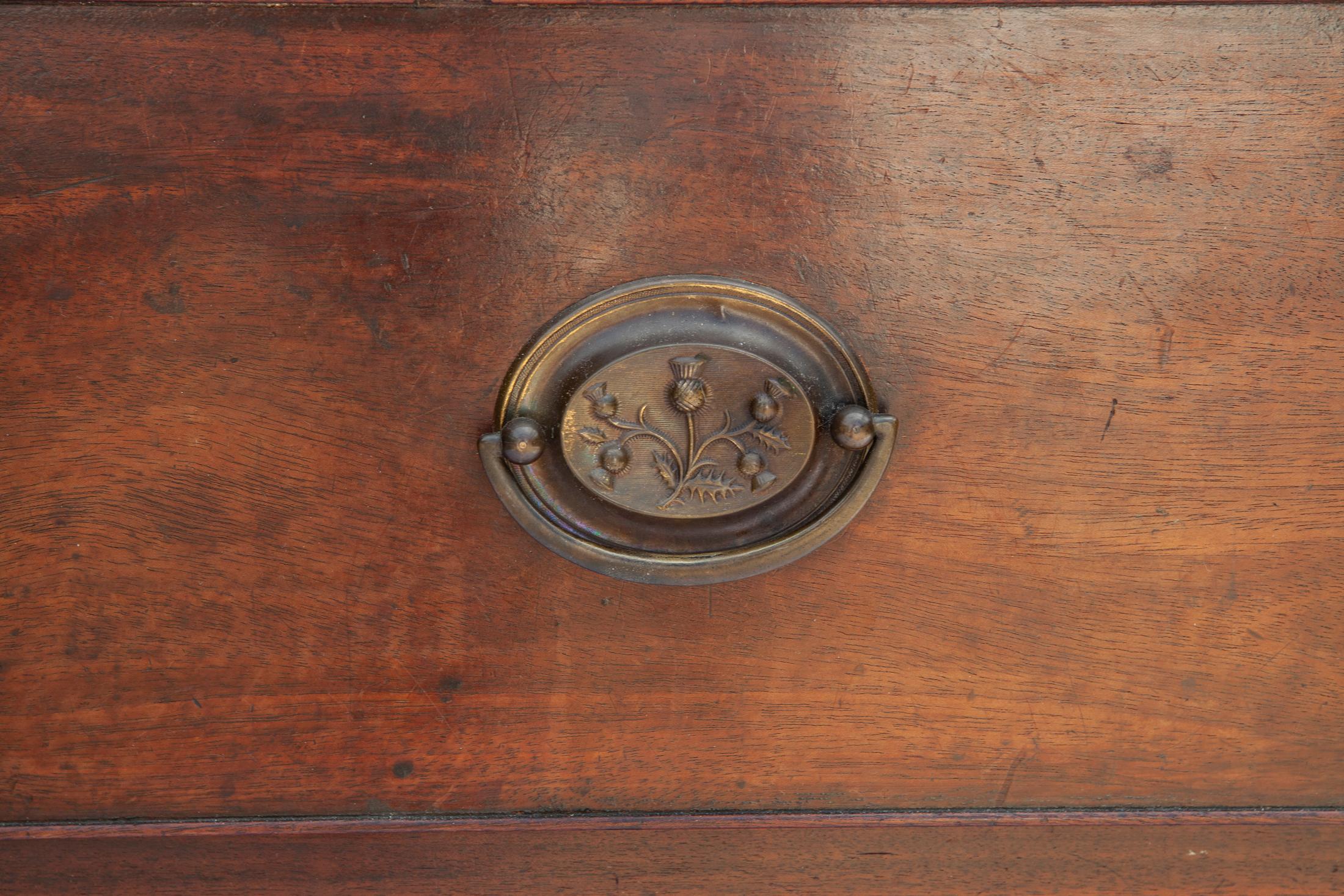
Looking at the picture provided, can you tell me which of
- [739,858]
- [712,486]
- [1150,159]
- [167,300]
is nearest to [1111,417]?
[1150,159]

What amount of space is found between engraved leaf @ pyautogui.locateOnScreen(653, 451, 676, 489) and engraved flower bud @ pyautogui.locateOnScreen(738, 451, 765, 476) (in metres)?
0.05

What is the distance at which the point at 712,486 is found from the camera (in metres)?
0.58

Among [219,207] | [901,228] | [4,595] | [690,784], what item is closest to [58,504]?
[4,595]

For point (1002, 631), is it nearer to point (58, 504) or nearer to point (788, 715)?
point (788, 715)

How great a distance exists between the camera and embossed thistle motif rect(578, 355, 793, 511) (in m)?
0.56

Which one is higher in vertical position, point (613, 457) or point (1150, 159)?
point (1150, 159)

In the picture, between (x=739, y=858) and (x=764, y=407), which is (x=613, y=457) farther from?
(x=739, y=858)

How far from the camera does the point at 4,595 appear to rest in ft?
1.94

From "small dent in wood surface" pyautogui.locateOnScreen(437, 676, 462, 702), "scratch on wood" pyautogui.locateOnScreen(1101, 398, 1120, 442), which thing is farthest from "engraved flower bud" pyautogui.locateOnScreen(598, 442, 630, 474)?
"scratch on wood" pyautogui.locateOnScreen(1101, 398, 1120, 442)

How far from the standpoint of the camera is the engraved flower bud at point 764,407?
1.83 feet

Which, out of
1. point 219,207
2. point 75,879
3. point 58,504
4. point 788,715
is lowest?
point 75,879

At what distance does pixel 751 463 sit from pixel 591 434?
0.35 feet

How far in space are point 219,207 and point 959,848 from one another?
698 mm

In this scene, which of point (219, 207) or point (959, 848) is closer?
point (219, 207)
